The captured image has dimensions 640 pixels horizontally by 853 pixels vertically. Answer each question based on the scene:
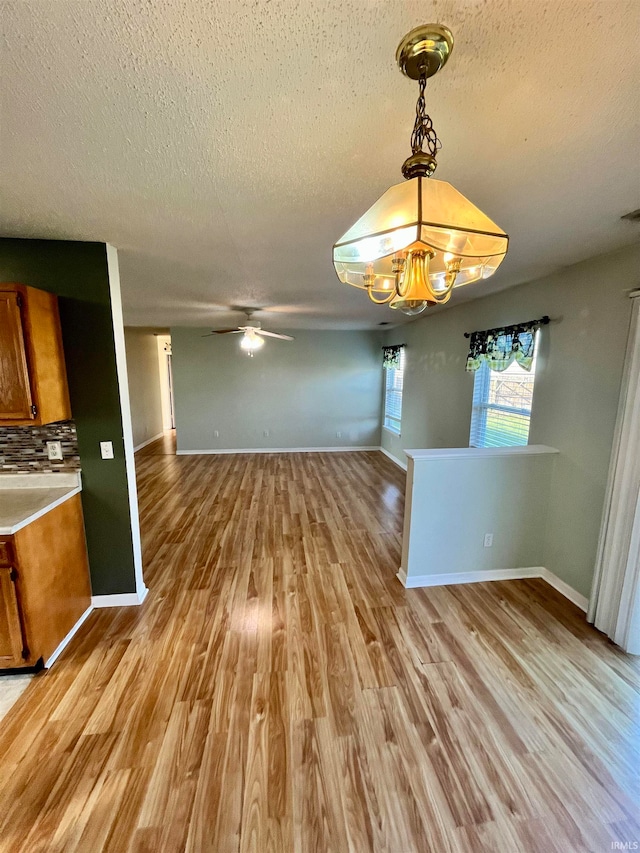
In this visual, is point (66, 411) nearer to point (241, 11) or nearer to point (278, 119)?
point (278, 119)

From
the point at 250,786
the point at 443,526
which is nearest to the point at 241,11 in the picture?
the point at 250,786

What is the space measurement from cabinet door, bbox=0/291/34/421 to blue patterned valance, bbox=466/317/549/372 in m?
3.58

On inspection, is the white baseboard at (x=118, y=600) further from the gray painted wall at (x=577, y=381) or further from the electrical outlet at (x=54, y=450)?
the gray painted wall at (x=577, y=381)

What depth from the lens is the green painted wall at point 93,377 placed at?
6.91 ft

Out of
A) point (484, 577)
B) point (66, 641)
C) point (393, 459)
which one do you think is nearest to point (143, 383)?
point (393, 459)

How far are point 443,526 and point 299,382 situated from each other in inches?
188

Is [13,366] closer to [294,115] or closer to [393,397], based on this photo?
[294,115]

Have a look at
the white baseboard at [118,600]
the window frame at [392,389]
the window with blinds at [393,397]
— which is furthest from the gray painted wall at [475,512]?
the window with blinds at [393,397]

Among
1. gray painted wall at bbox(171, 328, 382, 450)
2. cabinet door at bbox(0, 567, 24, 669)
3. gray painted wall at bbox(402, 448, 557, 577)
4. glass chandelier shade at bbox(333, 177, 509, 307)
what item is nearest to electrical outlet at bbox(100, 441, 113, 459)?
cabinet door at bbox(0, 567, 24, 669)

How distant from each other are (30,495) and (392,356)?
5388 mm

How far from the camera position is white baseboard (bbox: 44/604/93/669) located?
78.4 inches

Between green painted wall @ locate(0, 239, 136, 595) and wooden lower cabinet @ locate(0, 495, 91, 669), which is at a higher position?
green painted wall @ locate(0, 239, 136, 595)

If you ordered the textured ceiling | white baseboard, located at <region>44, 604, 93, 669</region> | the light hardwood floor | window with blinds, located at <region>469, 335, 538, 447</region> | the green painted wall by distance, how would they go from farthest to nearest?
1. window with blinds, located at <region>469, 335, 538, 447</region>
2. the green painted wall
3. white baseboard, located at <region>44, 604, 93, 669</region>
4. the light hardwood floor
5. the textured ceiling

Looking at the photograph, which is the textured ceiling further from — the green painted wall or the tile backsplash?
the tile backsplash
